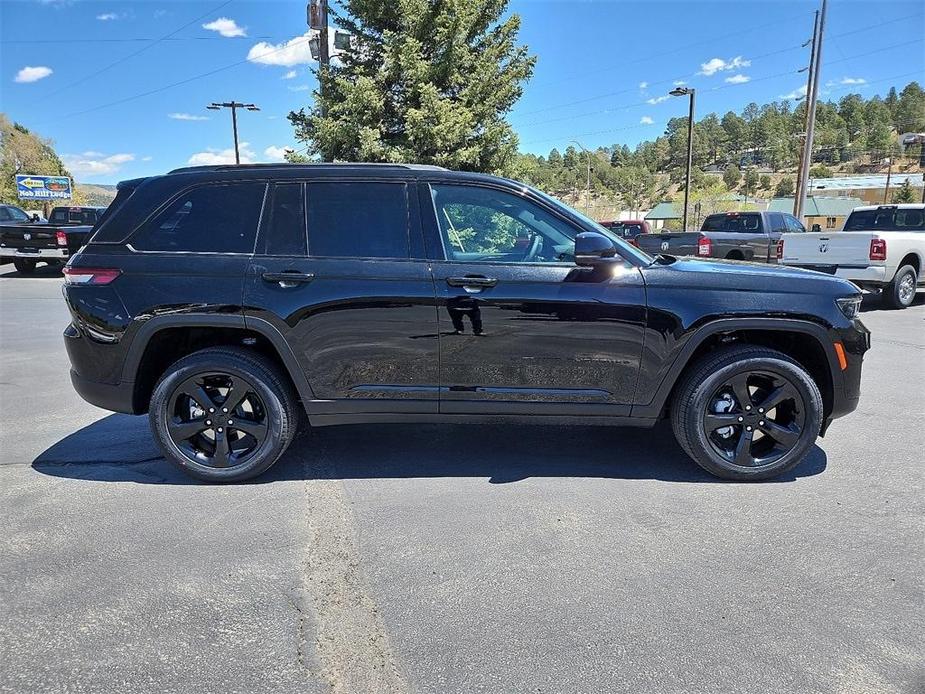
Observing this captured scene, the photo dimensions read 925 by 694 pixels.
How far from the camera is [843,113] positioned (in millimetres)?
146125

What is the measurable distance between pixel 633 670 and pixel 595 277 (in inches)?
81.5

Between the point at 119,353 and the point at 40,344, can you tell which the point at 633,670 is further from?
the point at 40,344

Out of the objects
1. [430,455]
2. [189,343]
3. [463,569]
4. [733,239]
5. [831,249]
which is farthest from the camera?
[733,239]

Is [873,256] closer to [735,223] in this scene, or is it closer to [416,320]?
[735,223]

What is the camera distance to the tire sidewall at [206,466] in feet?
12.1

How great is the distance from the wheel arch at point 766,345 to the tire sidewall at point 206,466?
7.12 feet

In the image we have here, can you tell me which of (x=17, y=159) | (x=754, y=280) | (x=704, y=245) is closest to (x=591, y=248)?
(x=754, y=280)

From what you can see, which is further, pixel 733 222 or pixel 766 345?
pixel 733 222

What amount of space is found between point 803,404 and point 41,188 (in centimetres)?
Result: 6593

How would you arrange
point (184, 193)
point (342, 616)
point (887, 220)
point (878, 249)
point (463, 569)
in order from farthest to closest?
1. point (887, 220)
2. point (878, 249)
3. point (184, 193)
4. point (463, 569)
5. point (342, 616)

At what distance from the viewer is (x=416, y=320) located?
3605 millimetres

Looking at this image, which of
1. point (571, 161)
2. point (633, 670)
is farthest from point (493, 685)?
point (571, 161)

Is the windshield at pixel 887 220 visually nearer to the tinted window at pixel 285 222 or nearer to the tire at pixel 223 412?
the tinted window at pixel 285 222

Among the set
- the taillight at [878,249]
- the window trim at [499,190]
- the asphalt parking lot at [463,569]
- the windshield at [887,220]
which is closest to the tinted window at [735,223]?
the windshield at [887,220]
